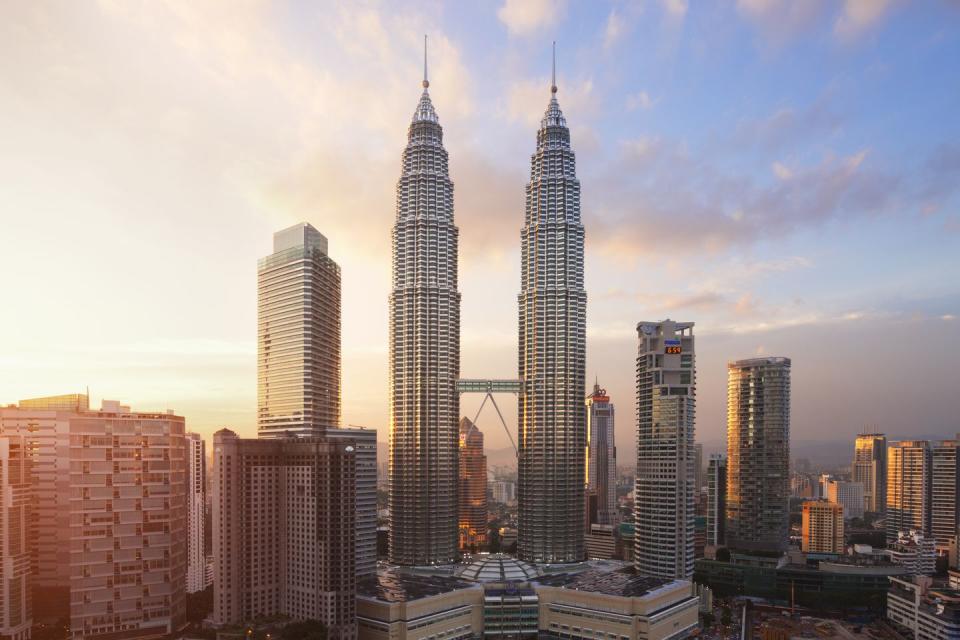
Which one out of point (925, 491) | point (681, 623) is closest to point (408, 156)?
point (681, 623)

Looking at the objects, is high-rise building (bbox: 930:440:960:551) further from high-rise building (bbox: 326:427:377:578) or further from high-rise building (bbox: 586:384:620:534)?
high-rise building (bbox: 326:427:377:578)

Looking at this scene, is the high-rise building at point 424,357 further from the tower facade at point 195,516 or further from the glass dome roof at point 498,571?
the tower facade at point 195,516

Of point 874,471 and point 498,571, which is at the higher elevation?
point 498,571

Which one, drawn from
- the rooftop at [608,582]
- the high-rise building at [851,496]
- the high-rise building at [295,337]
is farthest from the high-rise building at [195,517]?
the high-rise building at [851,496]

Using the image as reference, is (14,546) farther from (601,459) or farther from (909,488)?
(909,488)

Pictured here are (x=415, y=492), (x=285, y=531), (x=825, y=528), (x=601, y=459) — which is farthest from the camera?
(x=601, y=459)

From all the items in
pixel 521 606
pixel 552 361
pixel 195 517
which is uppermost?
pixel 552 361

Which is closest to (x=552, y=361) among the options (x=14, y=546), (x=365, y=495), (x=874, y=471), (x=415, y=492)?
(x=415, y=492)

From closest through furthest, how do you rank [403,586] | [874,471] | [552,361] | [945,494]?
[403,586], [552,361], [945,494], [874,471]
